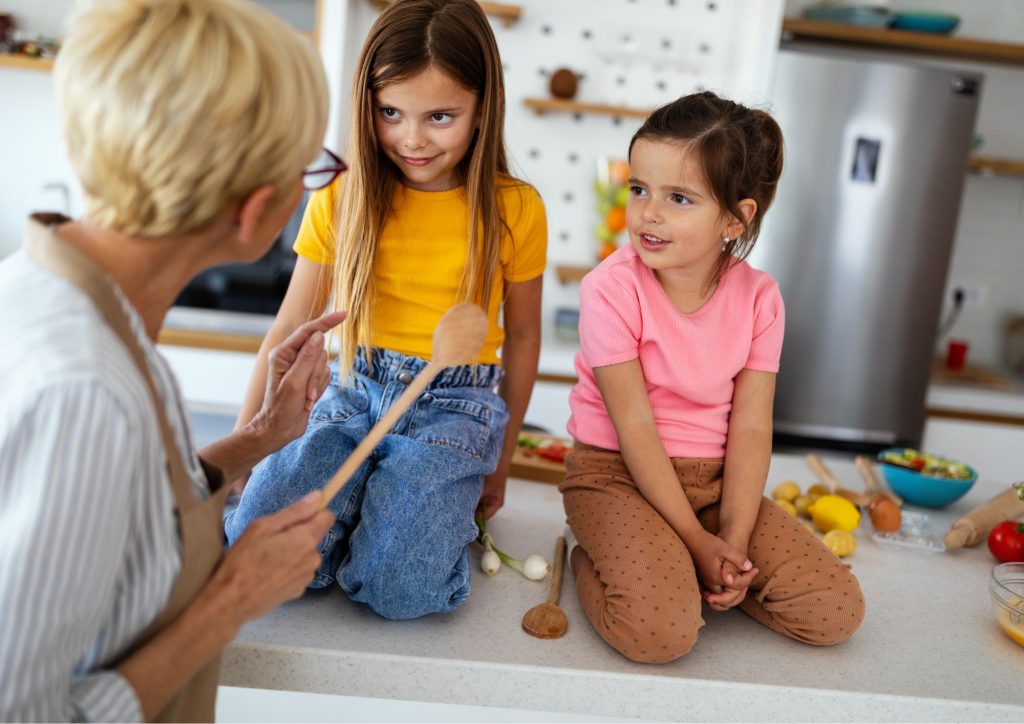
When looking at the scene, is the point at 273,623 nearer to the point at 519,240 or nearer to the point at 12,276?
the point at 12,276

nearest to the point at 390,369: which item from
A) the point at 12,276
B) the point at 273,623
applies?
the point at 273,623

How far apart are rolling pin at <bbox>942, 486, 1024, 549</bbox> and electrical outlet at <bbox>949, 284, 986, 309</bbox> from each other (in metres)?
1.83

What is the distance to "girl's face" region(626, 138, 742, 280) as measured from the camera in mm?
1300

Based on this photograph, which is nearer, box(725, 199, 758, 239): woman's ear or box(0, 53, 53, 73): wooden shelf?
box(725, 199, 758, 239): woman's ear

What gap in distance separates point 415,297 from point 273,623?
21.7 inches

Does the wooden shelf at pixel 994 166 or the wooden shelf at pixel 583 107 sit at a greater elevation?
the wooden shelf at pixel 583 107

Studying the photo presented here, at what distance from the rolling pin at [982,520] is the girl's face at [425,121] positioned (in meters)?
1.05

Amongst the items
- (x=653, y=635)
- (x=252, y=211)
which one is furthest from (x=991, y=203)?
(x=252, y=211)

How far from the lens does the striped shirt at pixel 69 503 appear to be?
65 cm

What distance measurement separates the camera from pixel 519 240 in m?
1.50

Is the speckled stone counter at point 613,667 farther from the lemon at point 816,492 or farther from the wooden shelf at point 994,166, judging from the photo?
the wooden shelf at point 994,166

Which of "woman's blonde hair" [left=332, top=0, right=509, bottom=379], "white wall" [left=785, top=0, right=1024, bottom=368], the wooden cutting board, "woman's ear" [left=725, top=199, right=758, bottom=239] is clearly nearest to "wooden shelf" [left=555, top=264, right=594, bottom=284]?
"white wall" [left=785, top=0, right=1024, bottom=368]

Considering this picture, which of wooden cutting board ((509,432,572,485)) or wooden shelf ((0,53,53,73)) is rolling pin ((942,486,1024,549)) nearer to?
wooden cutting board ((509,432,572,485))

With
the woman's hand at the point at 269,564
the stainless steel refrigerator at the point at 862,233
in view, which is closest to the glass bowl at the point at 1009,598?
the woman's hand at the point at 269,564
